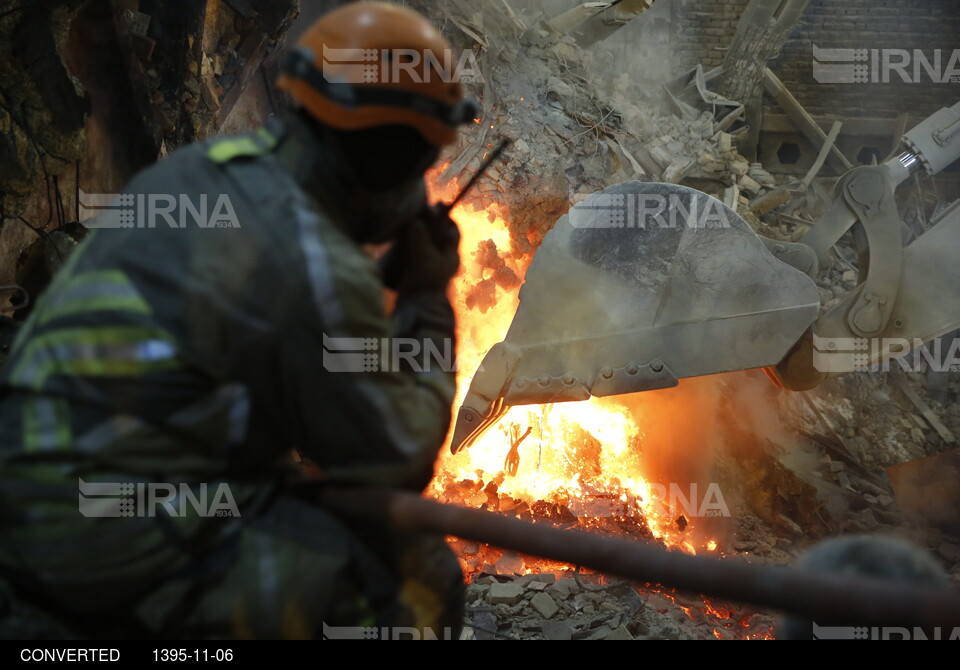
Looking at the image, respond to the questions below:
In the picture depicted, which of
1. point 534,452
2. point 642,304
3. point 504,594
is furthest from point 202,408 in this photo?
point 534,452

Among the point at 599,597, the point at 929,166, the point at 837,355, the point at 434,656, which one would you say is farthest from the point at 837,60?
the point at 434,656

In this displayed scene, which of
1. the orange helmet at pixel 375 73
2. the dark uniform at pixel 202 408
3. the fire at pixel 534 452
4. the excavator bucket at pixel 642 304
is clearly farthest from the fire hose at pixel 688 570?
the fire at pixel 534 452

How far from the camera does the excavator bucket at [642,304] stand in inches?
165

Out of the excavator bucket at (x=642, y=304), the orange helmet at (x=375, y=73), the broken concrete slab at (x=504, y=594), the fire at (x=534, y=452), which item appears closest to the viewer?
the orange helmet at (x=375, y=73)

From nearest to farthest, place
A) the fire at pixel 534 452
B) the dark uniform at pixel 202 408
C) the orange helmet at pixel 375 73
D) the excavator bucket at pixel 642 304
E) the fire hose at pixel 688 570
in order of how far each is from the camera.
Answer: the fire hose at pixel 688 570
the dark uniform at pixel 202 408
the orange helmet at pixel 375 73
the excavator bucket at pixel 642 304
the fire at pixel 534 452

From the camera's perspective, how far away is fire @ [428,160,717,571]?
564 cm

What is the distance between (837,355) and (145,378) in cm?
401

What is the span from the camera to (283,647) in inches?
62.8

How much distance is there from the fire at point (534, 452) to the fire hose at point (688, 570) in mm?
4013

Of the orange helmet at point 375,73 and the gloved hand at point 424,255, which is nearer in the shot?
the orange helmet at point 375,73

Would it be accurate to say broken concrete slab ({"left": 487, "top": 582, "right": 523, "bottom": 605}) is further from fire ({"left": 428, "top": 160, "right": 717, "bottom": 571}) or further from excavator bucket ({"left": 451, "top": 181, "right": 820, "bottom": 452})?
fire ({"left": 428, "top": 160, "right": 717, "bottom": 571})

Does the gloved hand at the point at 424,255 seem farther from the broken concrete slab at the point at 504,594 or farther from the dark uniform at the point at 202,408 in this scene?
the broken concrete slab at the point at 504,594

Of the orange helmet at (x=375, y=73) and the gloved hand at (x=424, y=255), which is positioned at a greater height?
the orange helmet at (x=375, y=73)

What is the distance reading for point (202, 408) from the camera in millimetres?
1508
